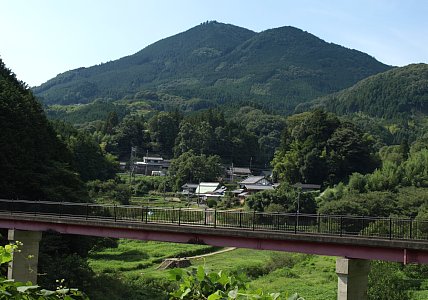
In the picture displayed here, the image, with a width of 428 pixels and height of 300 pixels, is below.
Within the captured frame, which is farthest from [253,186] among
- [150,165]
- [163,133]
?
[163,133]

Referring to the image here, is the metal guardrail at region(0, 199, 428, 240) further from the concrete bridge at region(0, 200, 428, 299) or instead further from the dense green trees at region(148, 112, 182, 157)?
the dense green trees at region(148, 112, 182, 157)

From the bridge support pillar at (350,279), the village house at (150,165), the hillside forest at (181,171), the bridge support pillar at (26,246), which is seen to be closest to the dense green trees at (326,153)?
the hillside forest at (181,171)

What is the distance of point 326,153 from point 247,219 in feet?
211

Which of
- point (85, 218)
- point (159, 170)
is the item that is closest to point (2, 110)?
point (85, 218)

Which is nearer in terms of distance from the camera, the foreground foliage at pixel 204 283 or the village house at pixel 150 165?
the foreground foliage at pixel 204 283

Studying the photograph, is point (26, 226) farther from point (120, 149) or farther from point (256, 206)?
point (120, 149)

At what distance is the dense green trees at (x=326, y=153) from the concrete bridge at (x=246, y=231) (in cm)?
5613

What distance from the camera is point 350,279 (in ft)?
74.3

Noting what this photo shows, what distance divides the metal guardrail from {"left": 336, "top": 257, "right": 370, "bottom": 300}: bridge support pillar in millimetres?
1251

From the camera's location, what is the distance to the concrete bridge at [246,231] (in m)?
22.4

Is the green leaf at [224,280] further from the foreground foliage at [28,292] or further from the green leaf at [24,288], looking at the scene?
the green leaf at [24,288]

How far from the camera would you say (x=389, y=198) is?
5956 centimetres

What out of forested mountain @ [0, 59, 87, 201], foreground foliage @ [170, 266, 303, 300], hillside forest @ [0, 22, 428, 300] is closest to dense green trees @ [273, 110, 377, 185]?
hillside forest @ [0, 22, 428, 300]

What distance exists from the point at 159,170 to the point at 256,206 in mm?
70154
